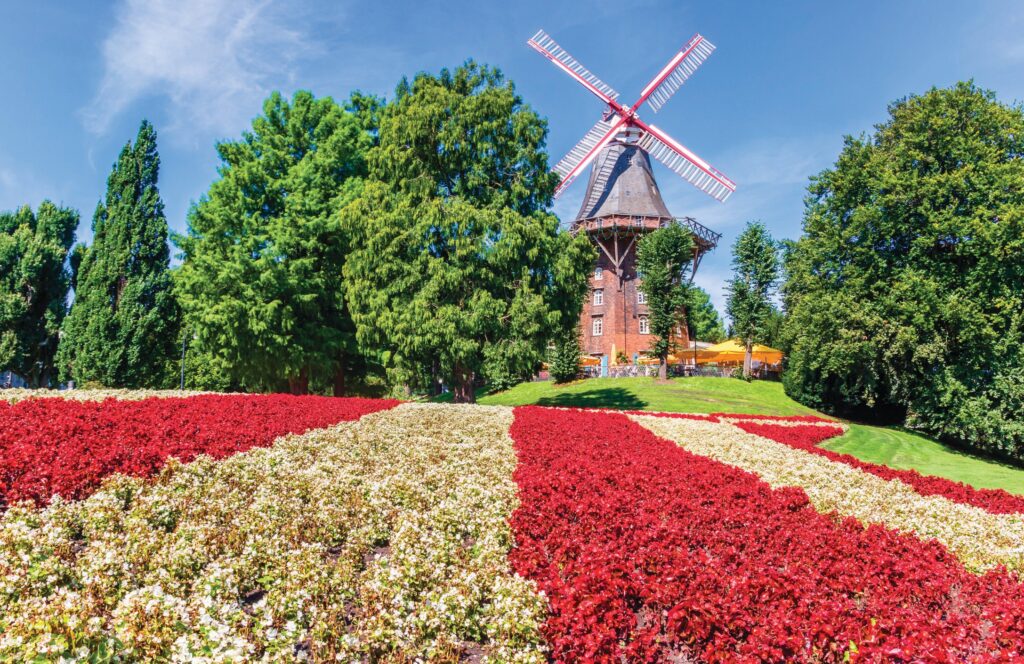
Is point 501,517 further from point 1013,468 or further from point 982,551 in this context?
point 1013,468

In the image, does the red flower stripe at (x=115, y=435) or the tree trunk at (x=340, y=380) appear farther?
the tree trunk at (x=340, y=380)

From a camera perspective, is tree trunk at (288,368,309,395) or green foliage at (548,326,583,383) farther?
green foliage at (548,326,583,383)

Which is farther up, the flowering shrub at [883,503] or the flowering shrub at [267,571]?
the flowering shrub at [267,571]

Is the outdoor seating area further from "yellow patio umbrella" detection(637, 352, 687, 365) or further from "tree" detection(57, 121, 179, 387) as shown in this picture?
"tree" detection(57, 121, 179, 387)

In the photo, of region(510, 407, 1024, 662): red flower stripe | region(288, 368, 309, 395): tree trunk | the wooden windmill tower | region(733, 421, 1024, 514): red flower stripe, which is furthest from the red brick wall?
region(510, 407, 1024, 662): red flower stripe

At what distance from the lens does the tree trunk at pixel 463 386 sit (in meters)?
25.0

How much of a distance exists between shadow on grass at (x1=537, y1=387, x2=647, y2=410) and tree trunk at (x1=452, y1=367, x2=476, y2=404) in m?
6.71

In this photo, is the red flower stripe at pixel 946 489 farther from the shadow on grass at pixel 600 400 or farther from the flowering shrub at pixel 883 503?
the shadow on grass at pixel 600 400

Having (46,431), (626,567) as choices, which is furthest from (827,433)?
(46,431)

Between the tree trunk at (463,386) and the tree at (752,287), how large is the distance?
30.7 metres

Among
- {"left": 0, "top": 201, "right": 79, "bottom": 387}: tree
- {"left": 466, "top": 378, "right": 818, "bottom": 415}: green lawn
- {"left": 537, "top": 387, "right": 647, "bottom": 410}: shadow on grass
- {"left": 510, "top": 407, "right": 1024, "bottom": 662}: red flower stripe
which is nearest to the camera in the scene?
{"left": 510, "top": 407, "right": 1024, "bottom": 662}: red flower stripe

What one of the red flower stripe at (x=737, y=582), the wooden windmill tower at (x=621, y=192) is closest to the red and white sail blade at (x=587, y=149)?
the wooden windmill tower at (x=621, y=192)

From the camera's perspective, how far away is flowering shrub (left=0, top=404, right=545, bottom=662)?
3408 mm

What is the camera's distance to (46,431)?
8.31 meters
